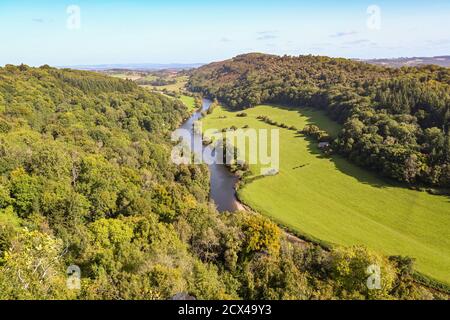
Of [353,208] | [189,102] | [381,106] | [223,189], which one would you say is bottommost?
[353,208]

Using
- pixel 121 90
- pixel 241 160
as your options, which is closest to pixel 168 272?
pixel 241 160

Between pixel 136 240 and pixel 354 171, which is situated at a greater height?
pixel 136 240

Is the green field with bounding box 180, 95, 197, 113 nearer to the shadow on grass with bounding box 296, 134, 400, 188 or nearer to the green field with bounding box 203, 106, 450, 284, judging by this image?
the shadow on grass with bounding box 296, 134, 400, 188

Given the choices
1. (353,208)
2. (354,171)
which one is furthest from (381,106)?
(353,208)

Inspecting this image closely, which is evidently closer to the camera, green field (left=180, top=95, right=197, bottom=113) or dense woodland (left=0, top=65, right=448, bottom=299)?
dense woodland (left=0, top=65, right=448, bottom=299)

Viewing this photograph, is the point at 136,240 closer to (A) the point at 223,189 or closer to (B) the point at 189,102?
(A) the point at 223,189

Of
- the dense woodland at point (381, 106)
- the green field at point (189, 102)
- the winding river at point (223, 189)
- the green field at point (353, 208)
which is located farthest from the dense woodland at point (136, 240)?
the green field at point (189, 102)

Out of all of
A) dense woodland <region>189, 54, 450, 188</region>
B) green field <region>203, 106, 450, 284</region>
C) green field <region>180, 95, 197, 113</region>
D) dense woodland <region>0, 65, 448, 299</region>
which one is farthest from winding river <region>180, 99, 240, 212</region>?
green field <region>180, 95, 197, 113</region>
